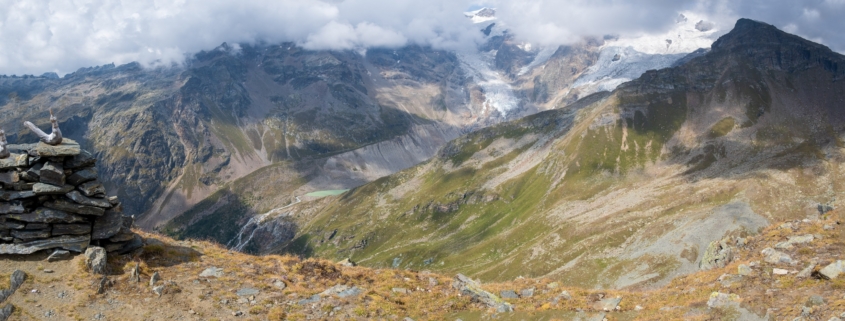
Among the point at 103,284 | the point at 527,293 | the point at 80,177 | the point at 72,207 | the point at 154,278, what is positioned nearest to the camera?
the point at 103,284

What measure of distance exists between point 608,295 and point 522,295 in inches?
221

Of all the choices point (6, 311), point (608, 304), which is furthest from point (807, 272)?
point (6, 311)

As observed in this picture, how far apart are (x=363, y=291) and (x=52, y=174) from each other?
798 inches

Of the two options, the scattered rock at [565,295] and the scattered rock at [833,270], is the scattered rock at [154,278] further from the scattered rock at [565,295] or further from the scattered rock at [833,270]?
the scattered rock at [833,270]

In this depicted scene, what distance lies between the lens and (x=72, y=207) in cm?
2672

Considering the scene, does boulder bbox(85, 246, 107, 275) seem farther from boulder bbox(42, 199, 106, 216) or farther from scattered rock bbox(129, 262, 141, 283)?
boulder bbox(42, 199, 106, 216)

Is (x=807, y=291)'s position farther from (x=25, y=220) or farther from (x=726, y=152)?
(x=726, y=152)

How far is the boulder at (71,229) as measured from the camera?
26484 mm

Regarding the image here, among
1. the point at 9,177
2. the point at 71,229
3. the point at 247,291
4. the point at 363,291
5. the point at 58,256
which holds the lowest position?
the point at 363,291

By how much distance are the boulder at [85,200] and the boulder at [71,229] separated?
1406mm

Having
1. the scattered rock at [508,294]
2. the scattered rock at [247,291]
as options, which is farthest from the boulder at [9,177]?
the scattered rock at [508,294]

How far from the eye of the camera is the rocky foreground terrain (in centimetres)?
2252

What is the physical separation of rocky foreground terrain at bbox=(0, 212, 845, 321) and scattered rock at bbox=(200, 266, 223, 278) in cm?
10

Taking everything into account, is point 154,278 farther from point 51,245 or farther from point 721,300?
point 721,300
